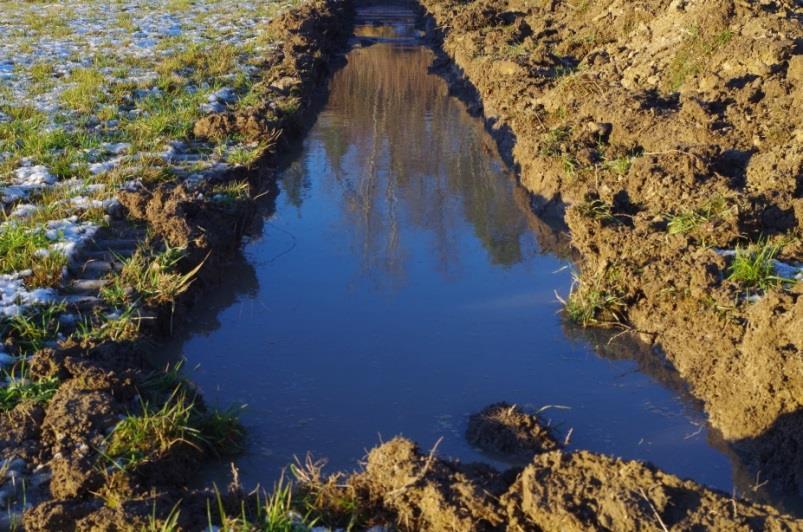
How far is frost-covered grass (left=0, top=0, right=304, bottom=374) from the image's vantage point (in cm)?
675

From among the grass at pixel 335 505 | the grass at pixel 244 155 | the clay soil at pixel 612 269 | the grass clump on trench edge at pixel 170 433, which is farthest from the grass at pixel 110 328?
the grass at pixel 244 155

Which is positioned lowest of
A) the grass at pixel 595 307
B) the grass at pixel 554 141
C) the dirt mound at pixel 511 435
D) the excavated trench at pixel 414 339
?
the excavated trench at pixel 414 339

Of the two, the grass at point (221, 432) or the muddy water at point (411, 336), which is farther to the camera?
the muddy water at point (411, 336)

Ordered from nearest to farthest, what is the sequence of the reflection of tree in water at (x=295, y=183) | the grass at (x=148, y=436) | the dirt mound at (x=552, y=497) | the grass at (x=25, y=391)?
the dirt mound at (x=552, y=497)
the grass at (x=148, y=436)
the grass at (x=25, y=391)
the reflection of tree in water at (x=295, y=183)

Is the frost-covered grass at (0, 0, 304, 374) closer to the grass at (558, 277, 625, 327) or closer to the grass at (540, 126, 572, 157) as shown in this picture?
the grass at (558, 277, 625, 327)

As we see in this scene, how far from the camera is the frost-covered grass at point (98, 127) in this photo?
266 inches

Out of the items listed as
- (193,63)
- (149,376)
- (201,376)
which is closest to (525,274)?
(201,376)

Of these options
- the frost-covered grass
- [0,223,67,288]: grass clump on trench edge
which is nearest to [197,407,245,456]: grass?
the frost-covered grass

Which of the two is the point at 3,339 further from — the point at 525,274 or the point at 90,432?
the point at 525,274

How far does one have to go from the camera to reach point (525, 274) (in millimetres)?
8125

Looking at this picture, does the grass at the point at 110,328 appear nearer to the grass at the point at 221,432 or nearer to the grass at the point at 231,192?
the grass at the point at 221,432

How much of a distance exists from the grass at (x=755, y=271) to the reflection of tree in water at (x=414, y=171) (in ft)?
7.60

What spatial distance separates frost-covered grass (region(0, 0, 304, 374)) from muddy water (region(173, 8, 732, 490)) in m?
0.89

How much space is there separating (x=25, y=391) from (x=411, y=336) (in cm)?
284
